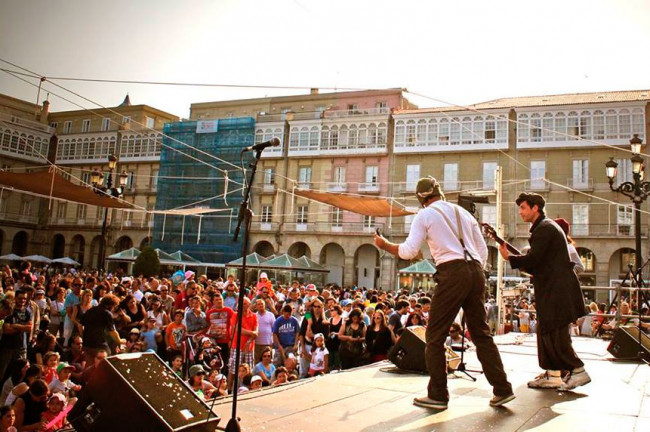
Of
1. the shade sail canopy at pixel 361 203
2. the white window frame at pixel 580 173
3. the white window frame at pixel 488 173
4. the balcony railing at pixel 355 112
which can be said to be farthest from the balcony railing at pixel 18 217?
the white window frame at pixel 580 173

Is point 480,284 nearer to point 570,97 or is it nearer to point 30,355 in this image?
point 30,355

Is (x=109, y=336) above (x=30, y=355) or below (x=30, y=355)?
above

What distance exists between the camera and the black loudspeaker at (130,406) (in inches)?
104

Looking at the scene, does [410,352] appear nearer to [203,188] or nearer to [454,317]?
[454,317]

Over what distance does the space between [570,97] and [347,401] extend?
3525 centimetres

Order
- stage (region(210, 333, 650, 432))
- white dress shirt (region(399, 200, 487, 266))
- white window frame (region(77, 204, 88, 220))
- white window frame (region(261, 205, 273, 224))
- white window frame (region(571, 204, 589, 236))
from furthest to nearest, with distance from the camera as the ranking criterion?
1. white window frame (region(77, 204, 88, 220))
2. white window frame (region(261, 205, 273, 224))
3. white window frame (region(571, 204, 589, 236))
4. white dress shirt (region(399, 200, 487, 266))
5. stage (region(210, 333, 650, 432))

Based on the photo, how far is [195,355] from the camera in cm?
794

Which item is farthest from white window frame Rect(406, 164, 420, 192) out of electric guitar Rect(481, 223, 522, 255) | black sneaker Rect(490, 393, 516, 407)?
black sneaker Rect(490, 393, 516, 407)

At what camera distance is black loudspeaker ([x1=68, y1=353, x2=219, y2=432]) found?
2.63m

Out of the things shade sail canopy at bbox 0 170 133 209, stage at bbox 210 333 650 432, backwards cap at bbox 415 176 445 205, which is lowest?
stage at bbox 210 333 650 432

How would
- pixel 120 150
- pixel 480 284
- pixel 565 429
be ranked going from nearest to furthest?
1. pixel 565 429
2. pixel 480 284
3. pixel 120 150

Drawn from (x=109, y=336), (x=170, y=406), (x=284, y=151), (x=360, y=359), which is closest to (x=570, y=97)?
(x=284, y=151)

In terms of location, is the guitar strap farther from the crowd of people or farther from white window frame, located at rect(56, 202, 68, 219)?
white window frame, located at rect(56, 202, 68, 219)

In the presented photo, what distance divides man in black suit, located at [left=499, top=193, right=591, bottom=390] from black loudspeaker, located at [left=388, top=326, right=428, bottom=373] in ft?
3.72
